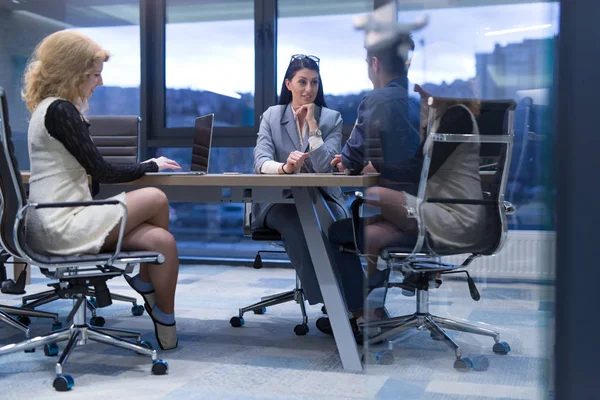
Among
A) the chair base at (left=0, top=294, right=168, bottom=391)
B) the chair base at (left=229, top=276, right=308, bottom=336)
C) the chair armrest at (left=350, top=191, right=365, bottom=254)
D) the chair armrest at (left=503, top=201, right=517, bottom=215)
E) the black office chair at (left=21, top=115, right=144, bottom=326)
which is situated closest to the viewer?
the chair armrest at (left=503, top=201, right=517, bottom=215)

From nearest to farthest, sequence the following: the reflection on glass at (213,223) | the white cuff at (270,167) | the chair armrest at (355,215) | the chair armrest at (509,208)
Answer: the chair armrest at (509,208)
the chair armrest at (355,215)
the white cuff at (270,167)
the reflection on glass at (213,223)

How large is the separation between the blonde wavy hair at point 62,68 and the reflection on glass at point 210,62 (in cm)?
281

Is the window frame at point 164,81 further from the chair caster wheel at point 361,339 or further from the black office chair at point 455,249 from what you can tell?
the black office chair at point 455,249

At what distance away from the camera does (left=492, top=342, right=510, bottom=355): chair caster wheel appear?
3.54 feet

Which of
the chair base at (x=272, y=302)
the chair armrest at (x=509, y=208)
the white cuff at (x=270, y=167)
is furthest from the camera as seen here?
the chair base at (x=272, y=302)

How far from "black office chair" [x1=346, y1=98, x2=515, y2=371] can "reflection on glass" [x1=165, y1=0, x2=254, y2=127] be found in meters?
3.87

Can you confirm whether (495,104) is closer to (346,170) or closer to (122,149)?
(346,170)

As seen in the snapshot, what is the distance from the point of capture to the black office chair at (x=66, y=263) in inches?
90.0

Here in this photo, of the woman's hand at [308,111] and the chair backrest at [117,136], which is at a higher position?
the woman's hand at [308,111]

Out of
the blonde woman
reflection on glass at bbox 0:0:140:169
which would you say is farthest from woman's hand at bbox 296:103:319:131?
reflection on glass at bbox 0:0:140:169

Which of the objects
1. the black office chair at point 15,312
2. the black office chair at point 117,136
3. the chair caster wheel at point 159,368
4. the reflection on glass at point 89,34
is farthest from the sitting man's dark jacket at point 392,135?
the reflection on glass at point 89,34

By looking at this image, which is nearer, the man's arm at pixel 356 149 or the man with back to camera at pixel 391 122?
the man with back to camera at pixel 391 122

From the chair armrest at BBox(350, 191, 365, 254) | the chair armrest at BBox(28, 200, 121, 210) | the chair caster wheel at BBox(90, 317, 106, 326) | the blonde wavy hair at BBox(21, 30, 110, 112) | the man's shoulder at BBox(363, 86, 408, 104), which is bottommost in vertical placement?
the chair caster wheel at BBox(90, 317, 106, 326)

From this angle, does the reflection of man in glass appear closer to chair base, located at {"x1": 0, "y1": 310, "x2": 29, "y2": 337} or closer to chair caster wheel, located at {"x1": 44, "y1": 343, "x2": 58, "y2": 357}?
chair caster wheel, located at {"x1": 44, "y1": 343, "x2": 58, "y2": 357}
